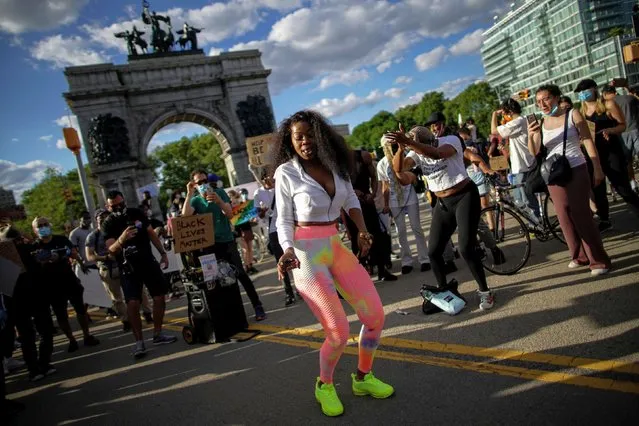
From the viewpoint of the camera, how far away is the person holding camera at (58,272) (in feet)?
20.8

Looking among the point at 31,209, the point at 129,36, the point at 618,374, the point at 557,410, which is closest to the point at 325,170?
the point at 557,410

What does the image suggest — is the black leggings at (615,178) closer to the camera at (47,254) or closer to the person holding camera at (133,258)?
the person holding camera at (133,258)

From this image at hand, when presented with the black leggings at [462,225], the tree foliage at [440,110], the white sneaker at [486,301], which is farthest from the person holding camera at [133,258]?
the tree foliage at [440,110]

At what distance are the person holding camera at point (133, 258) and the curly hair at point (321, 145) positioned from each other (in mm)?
3212

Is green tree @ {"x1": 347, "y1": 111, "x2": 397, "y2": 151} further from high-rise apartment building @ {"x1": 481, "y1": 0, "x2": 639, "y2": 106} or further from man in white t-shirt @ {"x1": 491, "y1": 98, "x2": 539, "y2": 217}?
man in white t-shirt @ {"x1": 491, "y1": 98, "x2": 539, "y2": 217}

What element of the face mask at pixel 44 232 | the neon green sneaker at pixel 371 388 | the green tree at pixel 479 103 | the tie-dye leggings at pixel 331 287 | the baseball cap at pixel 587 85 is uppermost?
the green tree at pixel 479 103

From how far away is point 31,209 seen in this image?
56906 mm

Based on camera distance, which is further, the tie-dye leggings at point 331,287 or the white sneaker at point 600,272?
the white sneaker at point 600,272

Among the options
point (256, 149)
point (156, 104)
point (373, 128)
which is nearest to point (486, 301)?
point (256, 149)

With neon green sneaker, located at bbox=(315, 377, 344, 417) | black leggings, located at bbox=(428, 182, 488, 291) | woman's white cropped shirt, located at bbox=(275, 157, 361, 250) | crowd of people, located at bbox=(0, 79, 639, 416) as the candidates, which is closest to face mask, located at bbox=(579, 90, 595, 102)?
crowd of people, located at bbox=(0, 79, 639, 416)

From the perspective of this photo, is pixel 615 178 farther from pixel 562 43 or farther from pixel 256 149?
pixel 562 43

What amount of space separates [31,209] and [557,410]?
68.8m

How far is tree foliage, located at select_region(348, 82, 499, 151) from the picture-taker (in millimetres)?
84812

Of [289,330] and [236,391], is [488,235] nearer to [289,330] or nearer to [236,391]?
[289,330]
